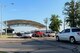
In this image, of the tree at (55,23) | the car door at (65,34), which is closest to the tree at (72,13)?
the car door at (65,34)

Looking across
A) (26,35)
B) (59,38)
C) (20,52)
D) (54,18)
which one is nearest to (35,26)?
(54,18)

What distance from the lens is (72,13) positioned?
5009cm

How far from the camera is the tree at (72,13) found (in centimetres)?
4831

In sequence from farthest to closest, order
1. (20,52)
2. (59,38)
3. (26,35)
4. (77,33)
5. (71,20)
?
(26,35) < (71,20) < (59,38) < (77,33) < (20,52)

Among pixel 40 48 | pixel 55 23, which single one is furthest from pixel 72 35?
pixel 55 23

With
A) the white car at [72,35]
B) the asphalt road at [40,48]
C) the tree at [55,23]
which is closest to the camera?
the asphalt road at [40,48]

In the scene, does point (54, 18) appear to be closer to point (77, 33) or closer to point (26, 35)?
point (26, 35)

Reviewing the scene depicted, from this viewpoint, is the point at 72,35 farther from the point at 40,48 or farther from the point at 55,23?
the point at 55,23

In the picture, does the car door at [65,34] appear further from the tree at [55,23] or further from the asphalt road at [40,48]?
the tree at [55,23]

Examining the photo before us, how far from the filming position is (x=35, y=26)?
129 meters

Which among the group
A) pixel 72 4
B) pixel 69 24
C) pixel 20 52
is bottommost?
pixel 20 52

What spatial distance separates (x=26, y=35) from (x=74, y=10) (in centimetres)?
1217

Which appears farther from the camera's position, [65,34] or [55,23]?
[55,23]

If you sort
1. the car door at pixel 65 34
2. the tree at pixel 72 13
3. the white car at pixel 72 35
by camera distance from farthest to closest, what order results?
the tree at pixel 72 13 → the car door at pixel 65 34 → the white car at pixel 72 35
